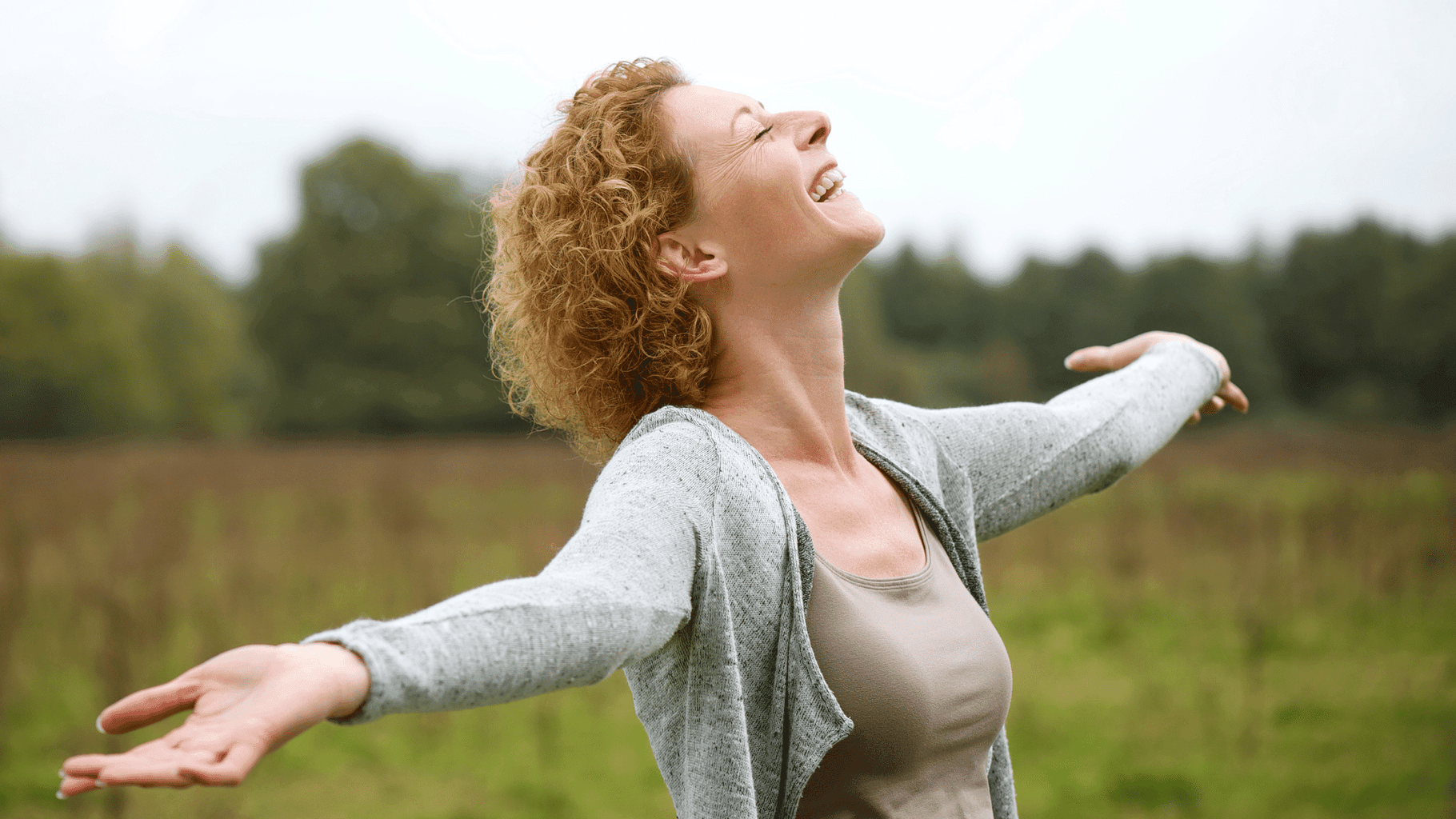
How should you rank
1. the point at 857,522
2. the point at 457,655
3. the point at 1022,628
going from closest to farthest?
1. the point at 457,655
2. the point at 857,522
3. the point at 1022,628

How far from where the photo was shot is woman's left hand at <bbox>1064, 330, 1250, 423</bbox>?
6.98 ft

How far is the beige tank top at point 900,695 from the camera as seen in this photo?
4.22 feet

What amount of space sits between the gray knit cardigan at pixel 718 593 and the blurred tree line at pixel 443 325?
1089mm

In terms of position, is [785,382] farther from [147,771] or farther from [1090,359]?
[147,771]

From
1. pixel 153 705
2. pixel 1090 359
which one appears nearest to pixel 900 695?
pixel 153 705

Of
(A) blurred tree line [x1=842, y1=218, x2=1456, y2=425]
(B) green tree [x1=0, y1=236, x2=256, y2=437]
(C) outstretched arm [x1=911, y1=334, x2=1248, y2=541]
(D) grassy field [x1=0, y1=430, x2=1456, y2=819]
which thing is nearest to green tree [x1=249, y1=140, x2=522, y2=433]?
(B) green tree [x1=0, y1=236, x2=256, y2=437]

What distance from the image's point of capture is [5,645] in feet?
17.4

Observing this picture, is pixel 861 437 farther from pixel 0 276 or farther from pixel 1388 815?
pixel 0 276

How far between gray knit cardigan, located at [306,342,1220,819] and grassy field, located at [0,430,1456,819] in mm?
3462

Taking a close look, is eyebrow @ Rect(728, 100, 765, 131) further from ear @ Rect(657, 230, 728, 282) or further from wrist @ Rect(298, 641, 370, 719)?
wrist @ Rect(298, 641, 370, 719)

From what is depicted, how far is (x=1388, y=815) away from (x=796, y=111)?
15.7ft

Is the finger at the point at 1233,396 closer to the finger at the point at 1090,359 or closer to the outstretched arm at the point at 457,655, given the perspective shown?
the finger at the point at 1090,359

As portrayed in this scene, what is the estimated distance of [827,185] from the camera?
1.57 meters

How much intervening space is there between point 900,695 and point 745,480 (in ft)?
1.10
